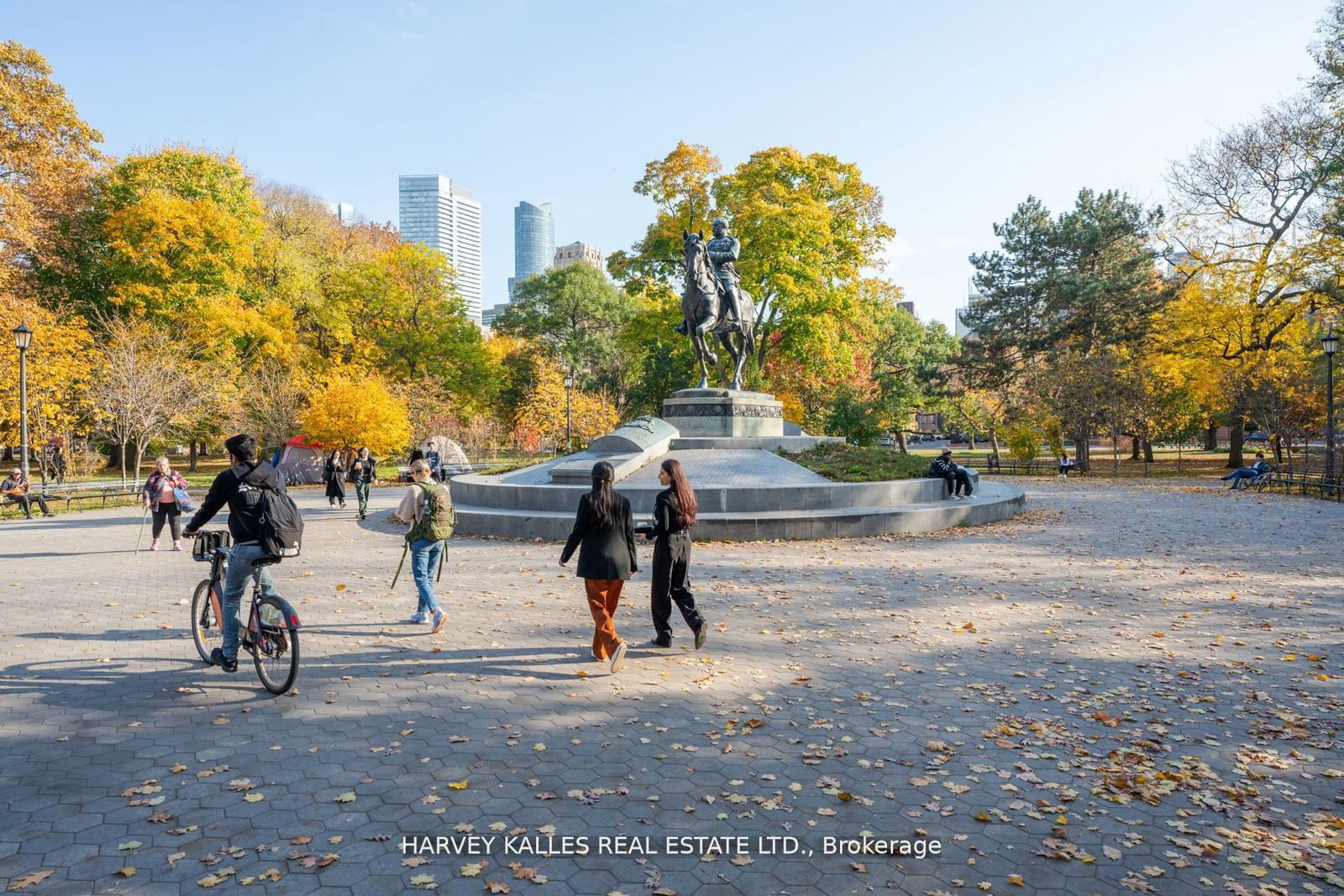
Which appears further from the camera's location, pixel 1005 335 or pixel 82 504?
pixel 1005 335

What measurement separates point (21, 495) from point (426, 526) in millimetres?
18644

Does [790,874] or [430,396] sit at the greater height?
[430,396]

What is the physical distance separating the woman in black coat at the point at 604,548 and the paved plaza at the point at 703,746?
468mm

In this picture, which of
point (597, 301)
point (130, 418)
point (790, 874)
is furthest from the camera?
point (597, 301)

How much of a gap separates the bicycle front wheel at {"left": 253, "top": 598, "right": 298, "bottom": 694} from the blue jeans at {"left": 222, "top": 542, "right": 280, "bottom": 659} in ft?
0.42

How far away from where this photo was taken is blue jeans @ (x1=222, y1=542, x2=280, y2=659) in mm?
5551

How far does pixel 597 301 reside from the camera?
58.5 meters

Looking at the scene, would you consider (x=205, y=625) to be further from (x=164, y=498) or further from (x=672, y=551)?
(x=164, y=498)

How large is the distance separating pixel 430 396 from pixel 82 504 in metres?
17.2

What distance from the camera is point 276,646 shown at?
5.55 metres

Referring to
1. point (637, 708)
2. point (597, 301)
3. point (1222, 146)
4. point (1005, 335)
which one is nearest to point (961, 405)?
point (1005, 335)

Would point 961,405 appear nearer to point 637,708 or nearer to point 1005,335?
point 1005,335

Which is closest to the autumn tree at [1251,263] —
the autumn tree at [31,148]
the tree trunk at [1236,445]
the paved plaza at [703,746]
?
the tree trunk at [1236,445]

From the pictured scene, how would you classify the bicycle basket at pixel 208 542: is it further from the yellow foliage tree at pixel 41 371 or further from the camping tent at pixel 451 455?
the camping tent at pixel 451 455
